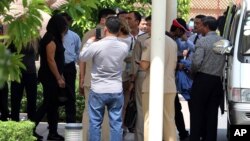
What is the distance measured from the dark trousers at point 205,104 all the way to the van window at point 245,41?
1.55 feet

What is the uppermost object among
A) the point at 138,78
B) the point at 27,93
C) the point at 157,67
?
the point at 157,67

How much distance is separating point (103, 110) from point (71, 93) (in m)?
1.98

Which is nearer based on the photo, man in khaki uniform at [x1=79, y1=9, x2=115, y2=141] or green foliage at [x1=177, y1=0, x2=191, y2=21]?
man in khaki uniform at [x1=79, y1=9, x2=115, y2=141]

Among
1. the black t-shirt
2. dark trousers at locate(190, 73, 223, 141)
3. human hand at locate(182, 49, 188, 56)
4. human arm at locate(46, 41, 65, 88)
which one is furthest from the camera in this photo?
human hand at locate(182, 49, 188, 56)

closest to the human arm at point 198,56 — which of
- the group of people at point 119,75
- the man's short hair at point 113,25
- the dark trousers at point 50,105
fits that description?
the group of people at point 119,75

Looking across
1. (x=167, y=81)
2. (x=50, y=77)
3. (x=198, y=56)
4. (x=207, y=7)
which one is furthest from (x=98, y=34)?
(x=207, y=7)

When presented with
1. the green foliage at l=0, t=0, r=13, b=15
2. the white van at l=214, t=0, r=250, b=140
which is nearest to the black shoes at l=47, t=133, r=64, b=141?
the white van at l=214, t=0, r=250, b=140

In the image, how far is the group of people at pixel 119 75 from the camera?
849 cm

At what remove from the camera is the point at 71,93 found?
34.6 ft

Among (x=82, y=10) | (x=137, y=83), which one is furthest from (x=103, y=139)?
(x=82, y=10)

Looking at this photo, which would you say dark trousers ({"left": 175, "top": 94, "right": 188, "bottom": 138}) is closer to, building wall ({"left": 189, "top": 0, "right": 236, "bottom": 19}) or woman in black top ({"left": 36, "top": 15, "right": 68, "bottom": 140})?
woman in black top ({"left": 36, "top": 15, "right": 68, "bottom": 140})

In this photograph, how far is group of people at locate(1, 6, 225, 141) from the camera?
8.49 metres

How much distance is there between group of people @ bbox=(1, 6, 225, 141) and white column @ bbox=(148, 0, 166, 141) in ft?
3.26

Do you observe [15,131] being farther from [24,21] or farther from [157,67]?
[24,21]
